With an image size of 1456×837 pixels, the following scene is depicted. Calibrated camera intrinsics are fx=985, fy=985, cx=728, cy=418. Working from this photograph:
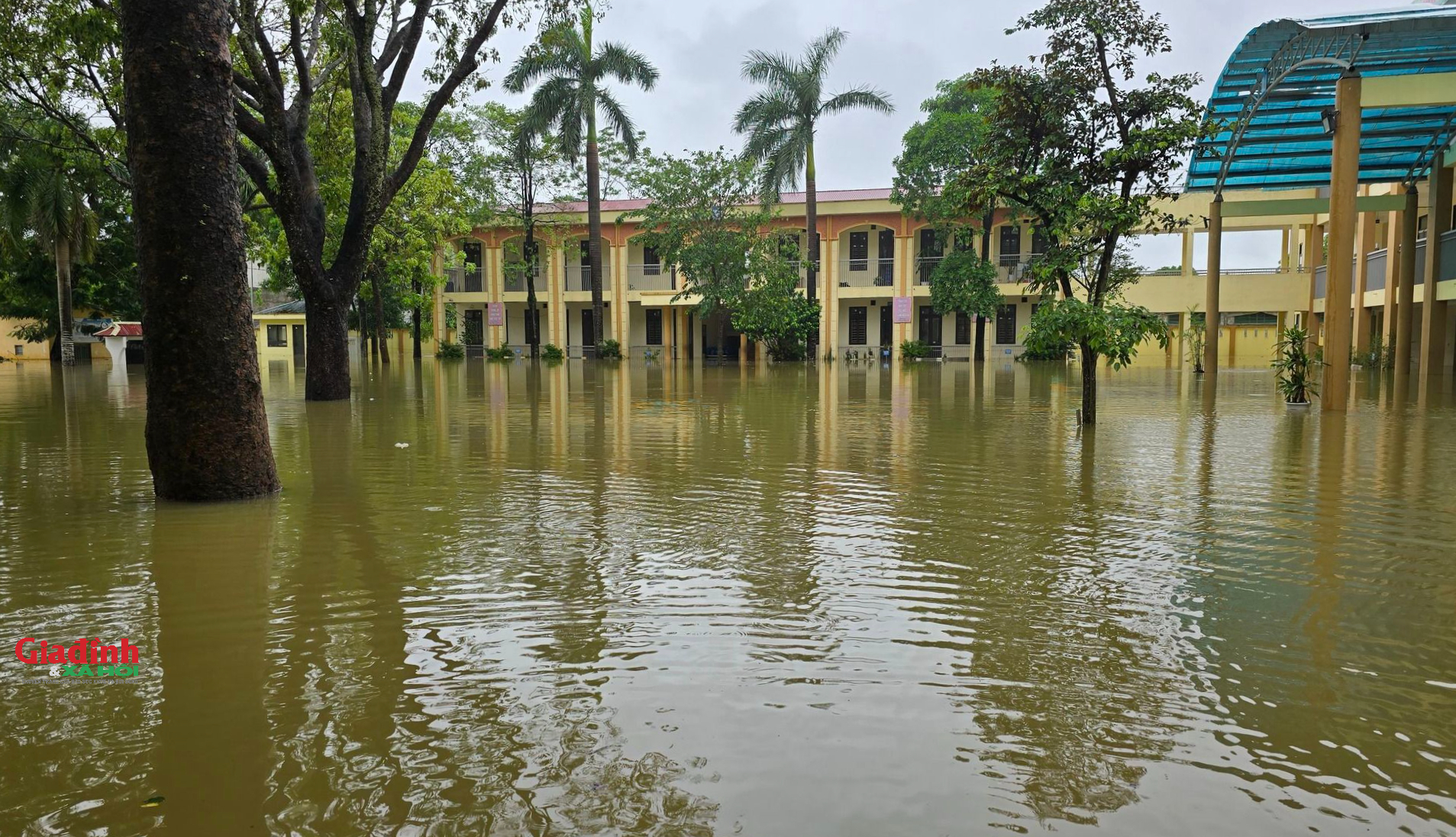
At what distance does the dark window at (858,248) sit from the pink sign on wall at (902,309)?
261cm

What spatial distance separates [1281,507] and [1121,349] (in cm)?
394

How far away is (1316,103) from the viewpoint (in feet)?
63.5

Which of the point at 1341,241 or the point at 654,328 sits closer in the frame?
the point at 1341,241

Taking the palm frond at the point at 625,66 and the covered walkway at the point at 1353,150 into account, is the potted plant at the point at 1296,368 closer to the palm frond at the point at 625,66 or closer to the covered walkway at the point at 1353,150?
the covered walkway at the point at 1353,150

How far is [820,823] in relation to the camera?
2.50m

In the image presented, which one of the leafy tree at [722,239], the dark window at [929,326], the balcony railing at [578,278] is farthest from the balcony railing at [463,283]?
the dark window at [929,326]

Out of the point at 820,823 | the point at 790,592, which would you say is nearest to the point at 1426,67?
the point at 790,592

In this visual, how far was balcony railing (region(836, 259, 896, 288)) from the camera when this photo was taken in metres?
39.5

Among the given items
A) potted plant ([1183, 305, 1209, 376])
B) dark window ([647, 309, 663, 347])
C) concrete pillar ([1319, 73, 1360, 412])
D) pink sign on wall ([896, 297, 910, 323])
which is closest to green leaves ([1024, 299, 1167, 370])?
concrete pillar ([1319, 73, 1360, 412])

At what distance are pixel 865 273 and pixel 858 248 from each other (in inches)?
44.4

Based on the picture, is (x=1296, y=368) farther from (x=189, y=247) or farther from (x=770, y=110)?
(x=770, y=110)

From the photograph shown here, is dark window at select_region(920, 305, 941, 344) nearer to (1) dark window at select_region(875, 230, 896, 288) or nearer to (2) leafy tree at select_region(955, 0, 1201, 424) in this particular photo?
(1) dark window at select_region(875, 230, 896, 288)

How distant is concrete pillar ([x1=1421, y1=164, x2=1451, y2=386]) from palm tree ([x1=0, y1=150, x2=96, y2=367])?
3479 cm

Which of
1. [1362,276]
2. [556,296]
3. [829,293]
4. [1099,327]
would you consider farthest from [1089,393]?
[556,296]
